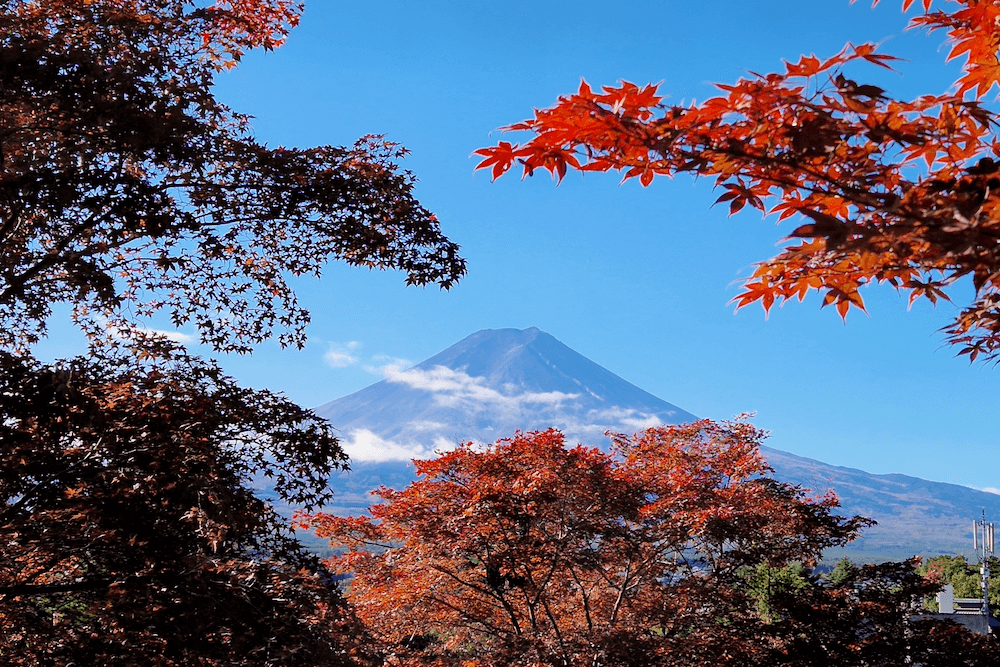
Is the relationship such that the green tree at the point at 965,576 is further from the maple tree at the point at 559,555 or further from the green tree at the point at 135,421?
the green tree at the point at 135,421

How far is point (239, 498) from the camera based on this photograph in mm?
4820

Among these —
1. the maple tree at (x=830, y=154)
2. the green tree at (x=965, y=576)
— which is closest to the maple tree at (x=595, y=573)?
the maple tree at (x=830, y=154)

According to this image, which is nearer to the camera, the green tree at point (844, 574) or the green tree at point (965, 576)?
the green tree at point (844, 574)

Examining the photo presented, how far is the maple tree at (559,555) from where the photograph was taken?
8688 mm

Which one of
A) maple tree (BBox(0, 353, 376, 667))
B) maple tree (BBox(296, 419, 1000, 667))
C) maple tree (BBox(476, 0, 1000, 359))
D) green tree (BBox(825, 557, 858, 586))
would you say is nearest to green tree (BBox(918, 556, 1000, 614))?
green tree (BBox(825, 557, 858, 586))

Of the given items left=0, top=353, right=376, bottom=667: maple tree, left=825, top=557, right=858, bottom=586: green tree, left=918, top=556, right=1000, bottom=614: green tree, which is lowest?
left=918, top=556, right=1000, bottom=614: green tree

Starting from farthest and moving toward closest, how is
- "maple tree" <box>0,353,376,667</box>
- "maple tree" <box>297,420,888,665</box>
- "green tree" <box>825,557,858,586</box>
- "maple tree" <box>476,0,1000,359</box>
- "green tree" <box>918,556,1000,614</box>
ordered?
"green tree" <box>918,556,1000,614</box> → "green tree" <box>825,557,858,586</box> → "maple tree" <box>297,420,888,665</box> → "maple tree" <box>0,353,376,667</box> → "maple tree" <box>476,0,1000,359</box>

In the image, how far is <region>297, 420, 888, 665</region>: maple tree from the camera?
869 centimetres

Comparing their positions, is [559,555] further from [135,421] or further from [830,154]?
[830,154]

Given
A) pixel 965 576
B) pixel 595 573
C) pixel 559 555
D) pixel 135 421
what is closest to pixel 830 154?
pixel 135 421

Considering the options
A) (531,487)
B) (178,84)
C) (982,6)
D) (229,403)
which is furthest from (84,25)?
(531,487)

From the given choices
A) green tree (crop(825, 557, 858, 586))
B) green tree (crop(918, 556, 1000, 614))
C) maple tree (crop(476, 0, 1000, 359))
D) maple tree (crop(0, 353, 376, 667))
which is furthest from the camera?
green tree (crop(918, 556, 1000, 614))

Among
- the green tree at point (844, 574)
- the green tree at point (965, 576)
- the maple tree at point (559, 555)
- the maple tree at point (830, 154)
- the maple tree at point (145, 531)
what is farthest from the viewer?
the green tree at point (965, 576)

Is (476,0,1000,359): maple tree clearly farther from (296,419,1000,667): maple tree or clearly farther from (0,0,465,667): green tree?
(296,419,1000,667): maple tree
